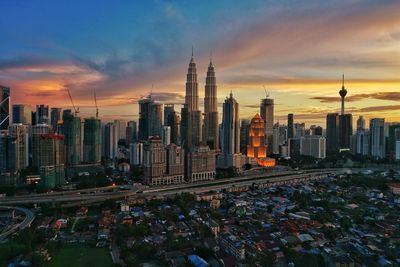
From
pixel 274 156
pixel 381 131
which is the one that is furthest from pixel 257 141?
pixel 381 131

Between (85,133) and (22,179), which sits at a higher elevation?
(85,133)

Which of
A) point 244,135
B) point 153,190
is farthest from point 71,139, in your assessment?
point 244,135

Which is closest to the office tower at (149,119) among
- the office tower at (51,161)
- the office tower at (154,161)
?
the office tower at (154,161)

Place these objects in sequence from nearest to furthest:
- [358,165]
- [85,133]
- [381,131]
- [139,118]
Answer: [85,133], [358,165], [381,131], [139,118]

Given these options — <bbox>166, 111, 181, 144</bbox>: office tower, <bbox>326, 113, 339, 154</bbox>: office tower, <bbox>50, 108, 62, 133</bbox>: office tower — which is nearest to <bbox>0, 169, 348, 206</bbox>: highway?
<bbox>166, 111, 181, 144</bbox>: office tower

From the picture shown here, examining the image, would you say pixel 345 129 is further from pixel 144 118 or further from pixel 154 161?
pixel 154 161

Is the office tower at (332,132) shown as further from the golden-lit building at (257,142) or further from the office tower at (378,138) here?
the golden-lit building at (257,142)

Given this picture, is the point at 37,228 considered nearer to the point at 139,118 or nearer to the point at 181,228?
the point at 181,228
